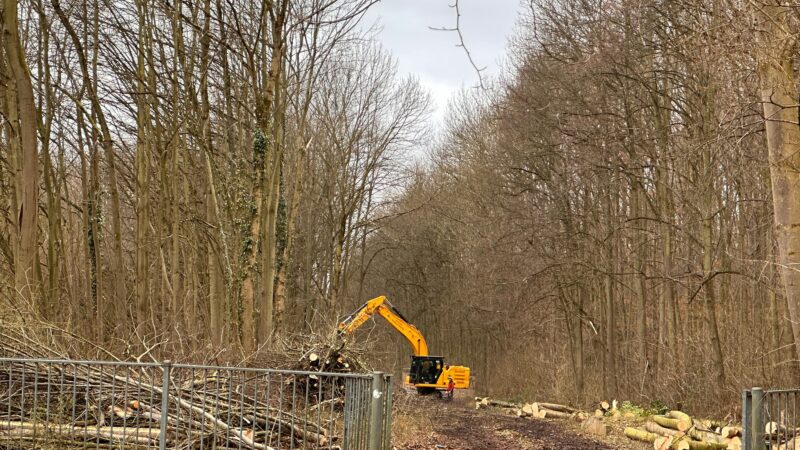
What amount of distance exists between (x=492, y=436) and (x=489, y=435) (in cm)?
22

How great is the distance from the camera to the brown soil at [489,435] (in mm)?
13648

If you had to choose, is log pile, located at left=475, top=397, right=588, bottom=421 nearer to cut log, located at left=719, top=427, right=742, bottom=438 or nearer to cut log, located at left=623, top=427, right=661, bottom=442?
cut log, located at left=623, top=427, right=661, bottom=442

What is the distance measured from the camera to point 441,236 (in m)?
40.2

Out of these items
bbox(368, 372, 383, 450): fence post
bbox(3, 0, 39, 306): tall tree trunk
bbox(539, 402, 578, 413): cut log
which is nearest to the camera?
bbox(368, 372, 383, 450): fence post

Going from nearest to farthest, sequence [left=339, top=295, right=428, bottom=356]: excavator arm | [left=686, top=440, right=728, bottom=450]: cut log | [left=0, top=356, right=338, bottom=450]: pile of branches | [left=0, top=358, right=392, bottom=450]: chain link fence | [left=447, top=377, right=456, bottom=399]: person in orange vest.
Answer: [left=0, top=358, right=392, bottom=450]: chain link fence, [left=0, top=356, right=338, bottom=450]: pile of branches, [left=686, top=440, right=728, bottom=450]: cut log, [left=339, top=295, right=428, bottom=356]: excavator arm, [left=447, top=377, right=456, bottom=399]: person in orange vest

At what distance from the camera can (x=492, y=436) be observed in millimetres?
16062

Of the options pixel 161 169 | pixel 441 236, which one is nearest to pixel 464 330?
pixel 441 236

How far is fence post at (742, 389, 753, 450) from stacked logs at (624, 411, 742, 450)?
6763 mm

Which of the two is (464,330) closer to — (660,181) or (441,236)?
(441,236)

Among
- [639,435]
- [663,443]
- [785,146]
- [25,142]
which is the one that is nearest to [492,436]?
[639,435]

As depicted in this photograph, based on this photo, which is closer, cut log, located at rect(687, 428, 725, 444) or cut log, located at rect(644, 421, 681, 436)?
cut log, located at rect(687, 428, 725, 444)

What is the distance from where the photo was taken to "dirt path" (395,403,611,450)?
1372 cm

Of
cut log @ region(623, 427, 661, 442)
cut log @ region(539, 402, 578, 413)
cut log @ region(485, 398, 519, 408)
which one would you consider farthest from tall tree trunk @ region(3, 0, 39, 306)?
cut log @ region(485, 398, 519, 408)

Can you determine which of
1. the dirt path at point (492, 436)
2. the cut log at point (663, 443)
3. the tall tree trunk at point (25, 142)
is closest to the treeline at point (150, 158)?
the tall tree trunk at point (25, 142)
